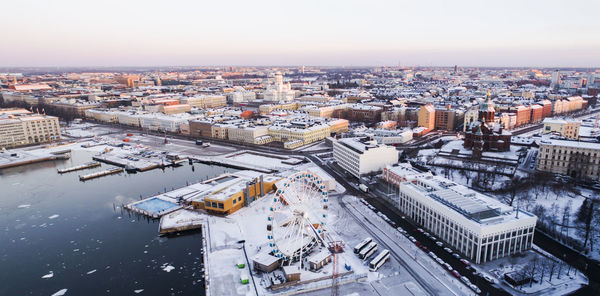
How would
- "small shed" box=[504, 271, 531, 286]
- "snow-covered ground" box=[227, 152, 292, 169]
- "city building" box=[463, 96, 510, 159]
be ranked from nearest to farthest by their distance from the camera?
"small shed" box=[504, 271, 531, 286] < "snow-covered ground" box=[227, 152, 292, 169] < "city building" box=[463, 96, 510, 159]

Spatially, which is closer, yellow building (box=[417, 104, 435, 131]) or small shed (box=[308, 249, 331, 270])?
small shed (box=[308, 249, 331, 270])

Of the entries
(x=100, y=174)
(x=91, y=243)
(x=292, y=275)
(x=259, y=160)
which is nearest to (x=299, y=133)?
(x=259, y=160)

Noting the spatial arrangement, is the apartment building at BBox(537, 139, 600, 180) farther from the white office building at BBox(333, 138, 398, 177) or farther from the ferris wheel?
the ferris wheel

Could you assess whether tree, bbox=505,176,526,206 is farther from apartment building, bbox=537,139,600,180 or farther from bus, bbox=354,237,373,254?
bus, bbox=354,237,373,254

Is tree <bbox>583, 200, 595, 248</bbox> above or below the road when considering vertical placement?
above

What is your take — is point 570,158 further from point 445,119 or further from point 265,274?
point 265,274

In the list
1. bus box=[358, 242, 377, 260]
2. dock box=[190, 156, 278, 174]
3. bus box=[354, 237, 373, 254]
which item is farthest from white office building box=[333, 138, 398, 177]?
bus box=[358, 242, 377, 260]

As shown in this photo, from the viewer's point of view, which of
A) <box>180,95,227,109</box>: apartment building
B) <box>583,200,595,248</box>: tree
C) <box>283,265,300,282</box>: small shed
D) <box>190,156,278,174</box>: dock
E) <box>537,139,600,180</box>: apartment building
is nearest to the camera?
<box>283,265,300,282</box>: small shed

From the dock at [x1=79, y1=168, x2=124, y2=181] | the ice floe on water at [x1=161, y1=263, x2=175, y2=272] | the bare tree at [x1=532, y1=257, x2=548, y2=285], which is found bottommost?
the ice floe on water at [x1=161, y1=263, x2=175, y2=272]
